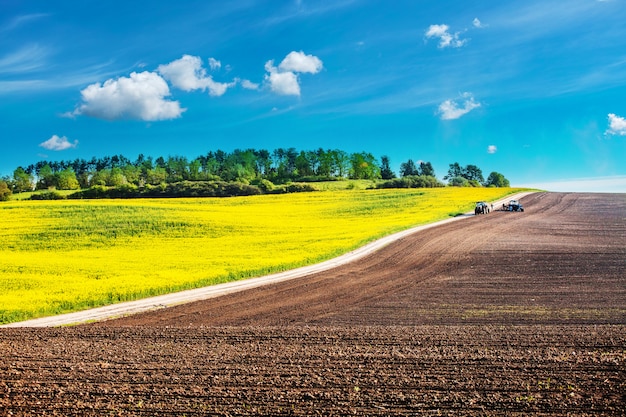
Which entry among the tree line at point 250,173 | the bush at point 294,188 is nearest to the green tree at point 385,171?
the tree line at point 250,173

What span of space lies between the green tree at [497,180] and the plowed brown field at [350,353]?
130002 millimetres

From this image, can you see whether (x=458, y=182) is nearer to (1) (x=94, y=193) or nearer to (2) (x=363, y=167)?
(2) (x=363, y=167)

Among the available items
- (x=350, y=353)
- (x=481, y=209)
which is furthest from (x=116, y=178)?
(x=350, y=353)

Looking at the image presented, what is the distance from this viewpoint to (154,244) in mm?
37562

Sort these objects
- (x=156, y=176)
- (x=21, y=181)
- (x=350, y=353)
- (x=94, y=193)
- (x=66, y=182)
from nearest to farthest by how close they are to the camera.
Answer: (x=350, y=353) < (x=94, y=193) < (x=66, y=182) < (x=21, y=181) < (x=156, y=176)

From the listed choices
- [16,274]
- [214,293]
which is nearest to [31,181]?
[16,274]

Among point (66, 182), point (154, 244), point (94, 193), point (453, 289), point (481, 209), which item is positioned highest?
point (66, 182)

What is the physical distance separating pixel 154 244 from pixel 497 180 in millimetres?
128955

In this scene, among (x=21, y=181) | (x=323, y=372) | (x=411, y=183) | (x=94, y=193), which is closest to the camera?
(x=323, y=372)

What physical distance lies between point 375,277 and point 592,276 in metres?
9.78

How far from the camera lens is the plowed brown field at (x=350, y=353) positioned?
8.84 meters

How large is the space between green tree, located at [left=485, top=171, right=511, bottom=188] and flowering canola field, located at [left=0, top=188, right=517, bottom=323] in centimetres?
8182

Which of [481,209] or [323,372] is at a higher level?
[481,209]

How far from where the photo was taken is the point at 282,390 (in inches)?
366
